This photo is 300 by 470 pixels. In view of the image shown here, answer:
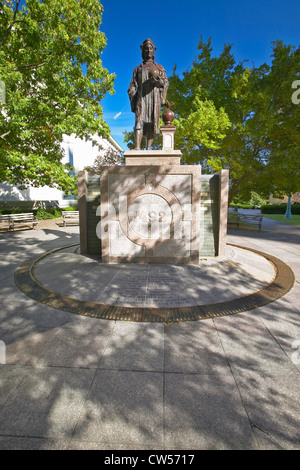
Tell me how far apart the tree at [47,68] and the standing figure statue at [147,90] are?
5.21 m

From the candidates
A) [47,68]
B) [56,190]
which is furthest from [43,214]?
[47,68]

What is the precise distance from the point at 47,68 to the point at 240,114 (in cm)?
1184

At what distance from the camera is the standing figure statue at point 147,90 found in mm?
6504

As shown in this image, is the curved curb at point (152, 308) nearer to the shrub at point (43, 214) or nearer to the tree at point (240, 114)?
the tree at point (240, 114)

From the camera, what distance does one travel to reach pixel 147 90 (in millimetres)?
6652

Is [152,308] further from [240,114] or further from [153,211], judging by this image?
[240,114]

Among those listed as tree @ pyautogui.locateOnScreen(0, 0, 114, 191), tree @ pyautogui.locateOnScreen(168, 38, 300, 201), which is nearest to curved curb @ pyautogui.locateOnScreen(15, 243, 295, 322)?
tree @ pyautogui.locateOnScreen(0, 0, 114, 191)

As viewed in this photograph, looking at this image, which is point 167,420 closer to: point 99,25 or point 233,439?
point 233,439

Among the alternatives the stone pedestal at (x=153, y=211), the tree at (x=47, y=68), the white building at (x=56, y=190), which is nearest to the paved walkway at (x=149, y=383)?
→ the stone pedestal at (x=153, y=211)

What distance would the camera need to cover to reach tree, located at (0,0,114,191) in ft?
30.7

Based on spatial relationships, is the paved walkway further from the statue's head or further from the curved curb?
the statue's head
